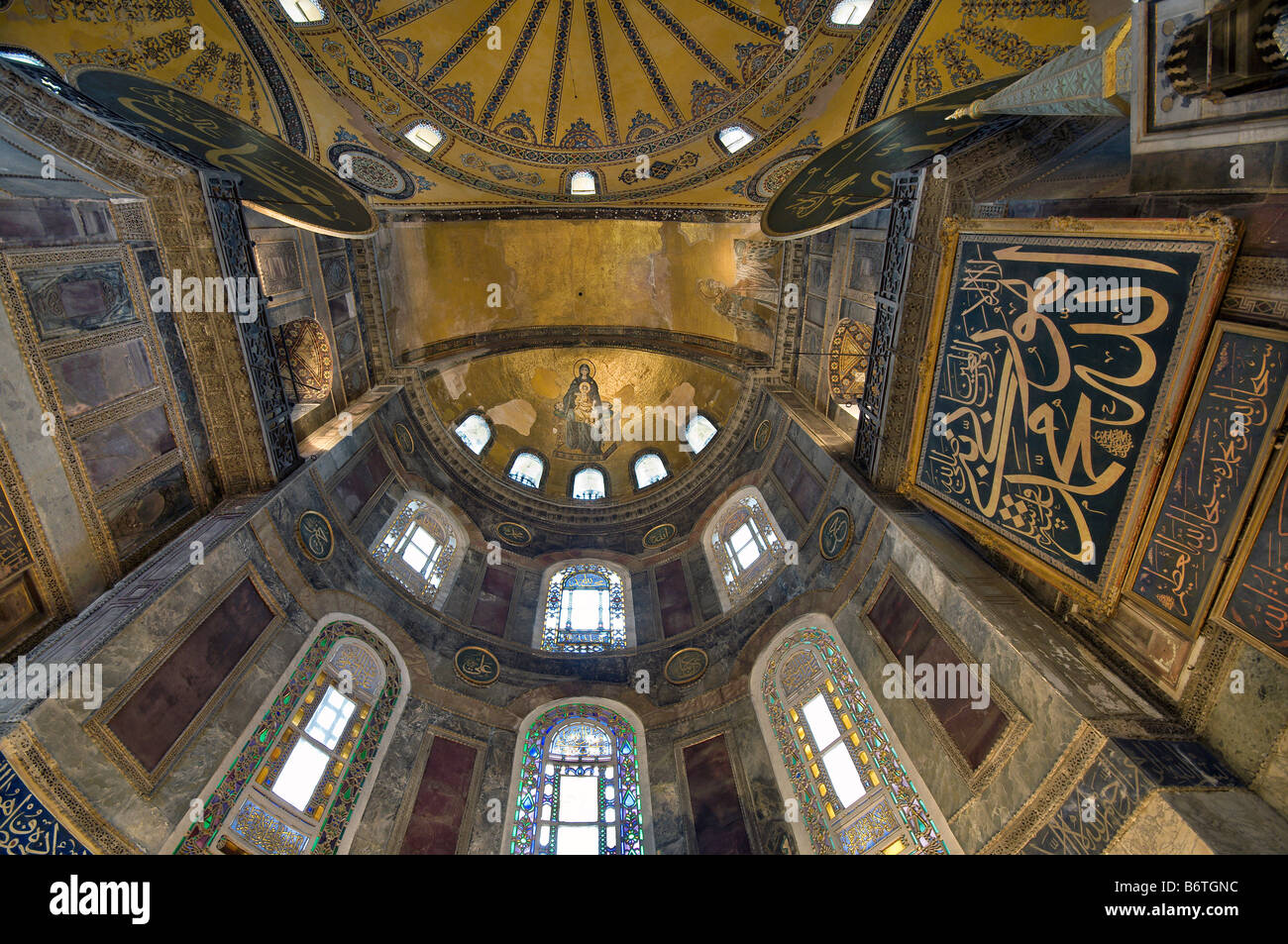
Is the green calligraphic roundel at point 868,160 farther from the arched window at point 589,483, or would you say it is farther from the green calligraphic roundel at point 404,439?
the green calligraphic roundel at point 404,439

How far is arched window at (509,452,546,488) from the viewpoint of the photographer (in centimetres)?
1454

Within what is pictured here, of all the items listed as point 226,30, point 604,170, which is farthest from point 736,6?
point 226,30

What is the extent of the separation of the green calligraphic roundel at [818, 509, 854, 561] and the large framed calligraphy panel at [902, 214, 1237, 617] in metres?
1.78

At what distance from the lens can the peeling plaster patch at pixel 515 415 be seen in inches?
585

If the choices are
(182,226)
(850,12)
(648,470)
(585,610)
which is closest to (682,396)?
(648,470)

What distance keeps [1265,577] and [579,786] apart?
768 centimetres

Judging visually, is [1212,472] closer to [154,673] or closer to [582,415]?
[154,673]

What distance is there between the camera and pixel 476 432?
14.4m

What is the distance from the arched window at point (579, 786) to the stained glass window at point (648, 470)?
6.64 m

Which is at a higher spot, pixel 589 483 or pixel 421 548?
pixel 421 548

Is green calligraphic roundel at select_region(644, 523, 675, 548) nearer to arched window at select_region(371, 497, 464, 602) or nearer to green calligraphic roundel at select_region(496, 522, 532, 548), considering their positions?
green calligraphic roundel at select_region(496, 522, 532, 548)

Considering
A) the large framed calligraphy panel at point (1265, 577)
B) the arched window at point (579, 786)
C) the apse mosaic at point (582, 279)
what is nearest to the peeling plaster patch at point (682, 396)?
the apse mosaic at point (582, 279)

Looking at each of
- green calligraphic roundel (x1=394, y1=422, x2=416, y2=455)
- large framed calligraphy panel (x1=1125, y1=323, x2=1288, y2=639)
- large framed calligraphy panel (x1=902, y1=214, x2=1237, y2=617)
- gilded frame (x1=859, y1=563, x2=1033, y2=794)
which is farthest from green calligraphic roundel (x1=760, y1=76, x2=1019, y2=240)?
green calligraphic roundel (x1=394, y1=422, x2=416, y2=455)
